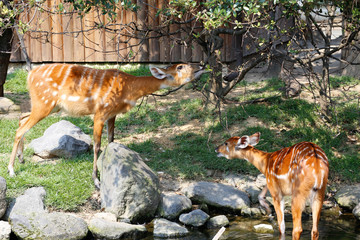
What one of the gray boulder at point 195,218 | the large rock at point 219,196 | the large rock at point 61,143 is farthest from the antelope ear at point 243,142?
the large rock at point 61,143

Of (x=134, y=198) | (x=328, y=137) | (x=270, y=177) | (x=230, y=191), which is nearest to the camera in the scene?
(x=270, y=177)

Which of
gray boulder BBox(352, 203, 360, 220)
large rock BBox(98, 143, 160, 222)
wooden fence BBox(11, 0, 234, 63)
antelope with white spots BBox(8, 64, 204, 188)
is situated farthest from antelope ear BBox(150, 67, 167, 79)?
wooden fence BBox(11, 0, 234, 63)

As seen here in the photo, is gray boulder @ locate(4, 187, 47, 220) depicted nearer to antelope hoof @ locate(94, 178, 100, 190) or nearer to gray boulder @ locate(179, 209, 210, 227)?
antelope hoof @ locate(94, 178, 100, 190)

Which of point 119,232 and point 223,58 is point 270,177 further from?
point 223,58

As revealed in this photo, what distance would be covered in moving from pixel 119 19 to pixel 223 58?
2.57m

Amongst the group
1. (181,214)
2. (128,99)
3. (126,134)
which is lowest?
(181,214)

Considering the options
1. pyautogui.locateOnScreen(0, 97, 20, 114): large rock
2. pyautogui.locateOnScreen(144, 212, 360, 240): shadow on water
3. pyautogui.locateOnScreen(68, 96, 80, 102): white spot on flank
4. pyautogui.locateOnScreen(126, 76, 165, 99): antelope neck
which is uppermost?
pyautogui.locateOnScreen(126, 76, 165, 99): antelope neck

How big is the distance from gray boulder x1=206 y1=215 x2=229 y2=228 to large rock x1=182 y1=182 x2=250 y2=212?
0.41m

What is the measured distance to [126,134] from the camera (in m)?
8.72

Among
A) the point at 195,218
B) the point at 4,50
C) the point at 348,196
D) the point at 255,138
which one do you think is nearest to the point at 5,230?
the point at 195,218

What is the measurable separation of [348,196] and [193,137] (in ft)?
9.28

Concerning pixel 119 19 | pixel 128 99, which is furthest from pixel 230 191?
pixel 119 19

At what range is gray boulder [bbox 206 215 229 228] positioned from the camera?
612cm

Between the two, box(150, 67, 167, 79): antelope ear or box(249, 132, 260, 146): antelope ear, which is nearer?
box(249, 132, 260, 146): antelope ear
